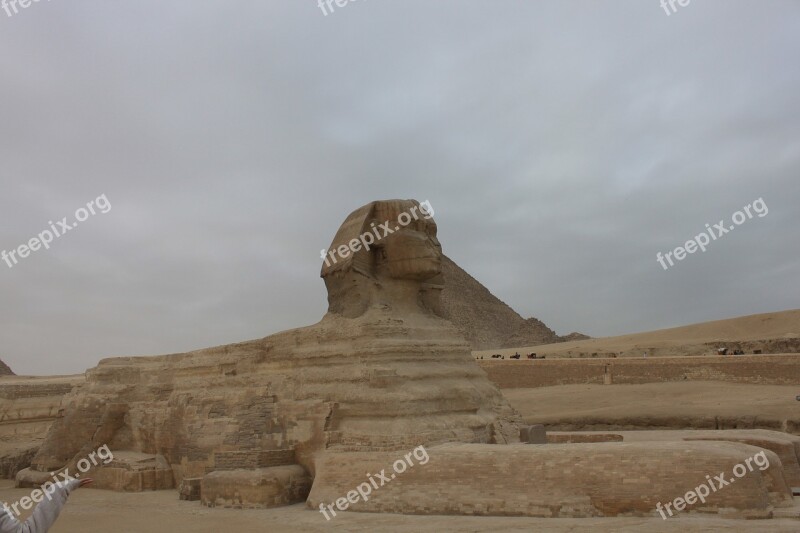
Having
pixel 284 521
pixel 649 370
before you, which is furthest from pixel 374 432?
pixel 649 370

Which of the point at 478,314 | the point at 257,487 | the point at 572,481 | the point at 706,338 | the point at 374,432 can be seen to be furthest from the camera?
the point at 478,314

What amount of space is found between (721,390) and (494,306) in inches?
711

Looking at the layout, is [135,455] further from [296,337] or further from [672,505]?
[672,505]

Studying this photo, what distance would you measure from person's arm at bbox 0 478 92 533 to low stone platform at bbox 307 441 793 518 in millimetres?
4361

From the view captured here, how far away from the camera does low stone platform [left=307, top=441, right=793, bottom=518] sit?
224 inches

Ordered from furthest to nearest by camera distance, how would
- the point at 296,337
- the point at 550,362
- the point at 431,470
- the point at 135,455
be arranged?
the point at 550,362 → the point at 135,455 → the point at 296,337 → the point at 431,470

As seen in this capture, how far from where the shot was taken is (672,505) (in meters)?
5.70

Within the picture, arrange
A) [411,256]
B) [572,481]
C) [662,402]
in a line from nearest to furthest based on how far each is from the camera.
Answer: [572,481]
[411,256]
[662,402]

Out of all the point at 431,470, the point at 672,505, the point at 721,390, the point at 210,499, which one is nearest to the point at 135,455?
the point at 210,499

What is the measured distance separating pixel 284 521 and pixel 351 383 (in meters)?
1.97

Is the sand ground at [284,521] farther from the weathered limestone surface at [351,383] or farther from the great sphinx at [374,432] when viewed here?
the weathered limestone surface at [351,383]

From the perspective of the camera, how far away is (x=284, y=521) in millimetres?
7258

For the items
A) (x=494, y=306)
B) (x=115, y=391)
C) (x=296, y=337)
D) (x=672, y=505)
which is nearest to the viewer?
(x=672, y=505)

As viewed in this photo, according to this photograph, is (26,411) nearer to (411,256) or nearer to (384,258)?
(384,258)
